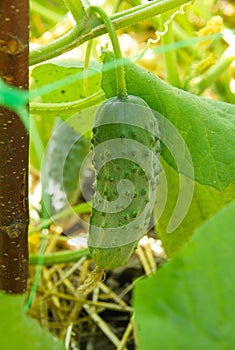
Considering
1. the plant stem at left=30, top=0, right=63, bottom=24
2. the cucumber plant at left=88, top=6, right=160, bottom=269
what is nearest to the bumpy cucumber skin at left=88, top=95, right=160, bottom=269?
the cucumber plant at left=88, top=6, right=160, bottom=269

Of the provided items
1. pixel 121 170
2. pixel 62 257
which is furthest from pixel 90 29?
pixel 62 257

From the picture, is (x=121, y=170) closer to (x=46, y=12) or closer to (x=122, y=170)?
(x=122, y=170)

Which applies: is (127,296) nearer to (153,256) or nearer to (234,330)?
(153,256)

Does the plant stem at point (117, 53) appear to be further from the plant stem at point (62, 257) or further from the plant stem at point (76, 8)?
the plant stem at point (62, 257)

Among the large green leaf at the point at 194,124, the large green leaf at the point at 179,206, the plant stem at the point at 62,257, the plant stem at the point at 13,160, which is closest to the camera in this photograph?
the plant stem at the point at 13,160

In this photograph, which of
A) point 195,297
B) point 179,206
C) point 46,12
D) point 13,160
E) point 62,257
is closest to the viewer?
point 195,297

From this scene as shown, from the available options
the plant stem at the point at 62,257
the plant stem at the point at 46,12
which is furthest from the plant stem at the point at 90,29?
the plant stem at the point at 46,12
